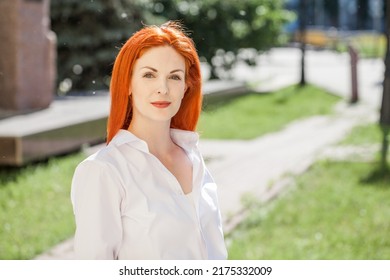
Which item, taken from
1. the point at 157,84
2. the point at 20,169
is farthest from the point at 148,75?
the point at 20,169

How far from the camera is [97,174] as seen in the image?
6.52 ft

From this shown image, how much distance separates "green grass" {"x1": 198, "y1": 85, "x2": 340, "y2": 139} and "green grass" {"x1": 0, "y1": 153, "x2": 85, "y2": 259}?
278 centimetres

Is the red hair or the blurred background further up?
the red hair

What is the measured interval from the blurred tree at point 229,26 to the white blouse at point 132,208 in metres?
13.0

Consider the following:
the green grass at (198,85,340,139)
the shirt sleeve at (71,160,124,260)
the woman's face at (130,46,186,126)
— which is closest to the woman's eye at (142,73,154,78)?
the woman's face at (130,46,186,126)

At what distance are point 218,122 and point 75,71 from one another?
11.2 ft

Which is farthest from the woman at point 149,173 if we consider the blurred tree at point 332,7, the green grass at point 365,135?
the blurred tree at point 332,7

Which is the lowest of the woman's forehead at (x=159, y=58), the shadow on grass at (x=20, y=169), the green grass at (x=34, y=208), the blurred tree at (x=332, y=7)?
the blurred tree at (x=332, y=7)

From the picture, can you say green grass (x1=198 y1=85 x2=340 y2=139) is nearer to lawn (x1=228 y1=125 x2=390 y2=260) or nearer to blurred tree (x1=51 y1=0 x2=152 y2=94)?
blurred tree (x1=51 y1=0 x2=152 y2=94)

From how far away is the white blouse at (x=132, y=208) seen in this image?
1.99 meters

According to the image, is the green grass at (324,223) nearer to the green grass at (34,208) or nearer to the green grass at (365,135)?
the green grass at (34,208)

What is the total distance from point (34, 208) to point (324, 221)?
2.06 meters

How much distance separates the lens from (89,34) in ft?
41.6

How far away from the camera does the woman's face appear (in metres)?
2.10
